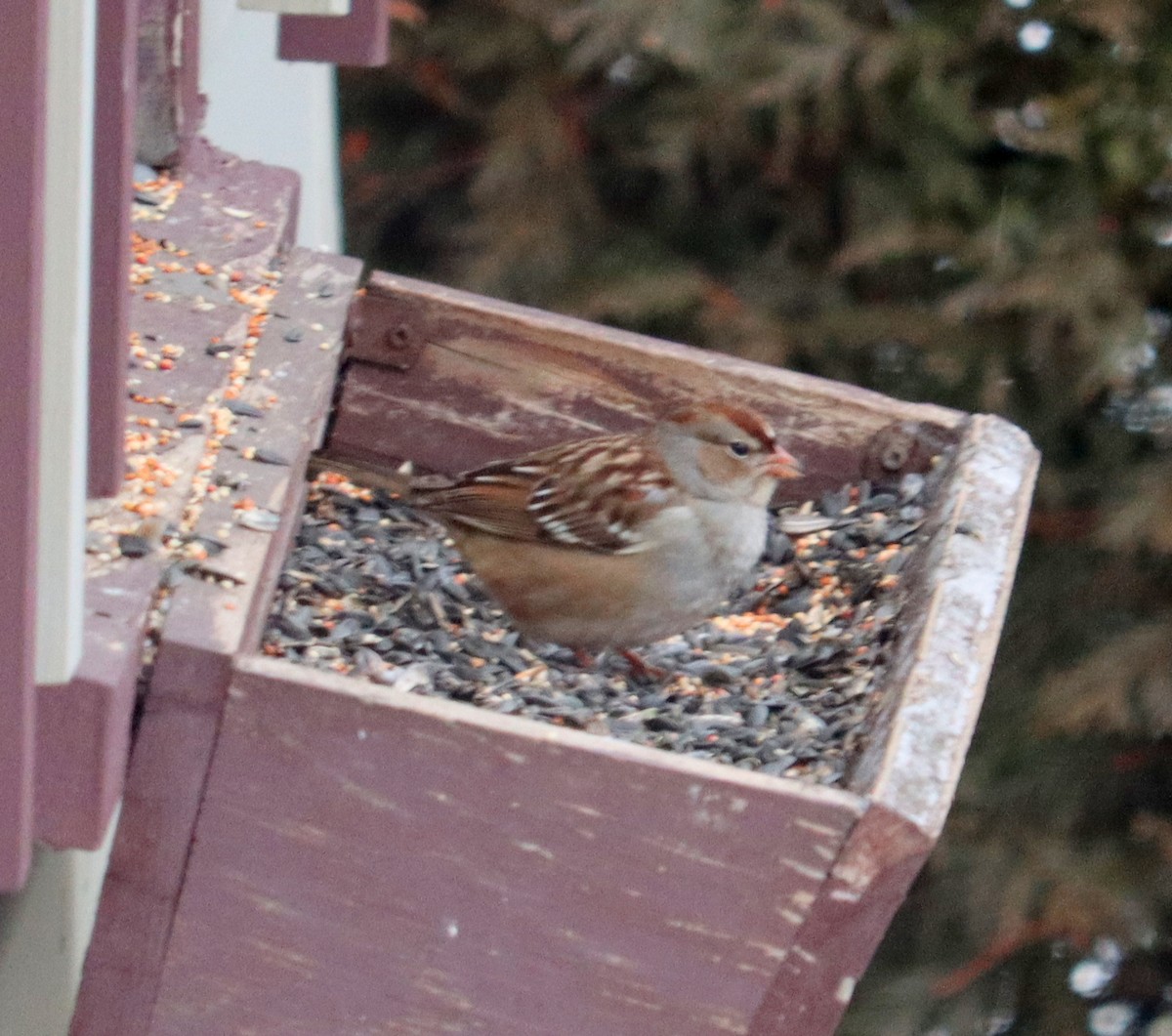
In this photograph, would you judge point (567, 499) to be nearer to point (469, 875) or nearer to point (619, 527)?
point (619, 527)

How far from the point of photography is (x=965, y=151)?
14.7ft

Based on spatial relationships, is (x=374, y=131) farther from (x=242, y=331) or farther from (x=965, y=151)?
(x=242, y=331)

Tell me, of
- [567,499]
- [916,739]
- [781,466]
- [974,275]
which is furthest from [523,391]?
[974,275]

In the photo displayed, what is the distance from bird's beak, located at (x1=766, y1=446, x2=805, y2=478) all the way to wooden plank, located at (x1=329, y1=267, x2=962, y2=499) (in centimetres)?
15

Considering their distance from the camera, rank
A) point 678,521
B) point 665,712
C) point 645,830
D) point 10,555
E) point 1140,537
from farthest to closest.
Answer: point 1140,537 < point 678,521 < point 665,712 < point 645,830 < point 10,555

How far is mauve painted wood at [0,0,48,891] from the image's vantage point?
4.27 ft

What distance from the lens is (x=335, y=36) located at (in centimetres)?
341

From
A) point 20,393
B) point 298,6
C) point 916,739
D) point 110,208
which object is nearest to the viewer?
point 20,393

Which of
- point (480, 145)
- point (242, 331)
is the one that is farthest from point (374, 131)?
point (242, 331)

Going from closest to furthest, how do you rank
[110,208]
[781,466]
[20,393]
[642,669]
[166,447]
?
[20,393] < [110,208] < [166,447] < [642,669] < [781,466]

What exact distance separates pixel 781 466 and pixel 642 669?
0.38 meters

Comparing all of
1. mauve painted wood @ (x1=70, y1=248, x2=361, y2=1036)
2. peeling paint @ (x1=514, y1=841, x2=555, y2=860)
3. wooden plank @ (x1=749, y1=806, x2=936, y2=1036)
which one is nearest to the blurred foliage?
wooden plank @ (x1=749, y1=806, x2=936, y2=1036)

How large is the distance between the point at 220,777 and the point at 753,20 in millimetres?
3101

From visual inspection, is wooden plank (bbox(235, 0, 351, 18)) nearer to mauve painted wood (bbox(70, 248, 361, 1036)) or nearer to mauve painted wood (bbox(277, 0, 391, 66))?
mauve painted wood (bbox(277, 0, 391, 66))
